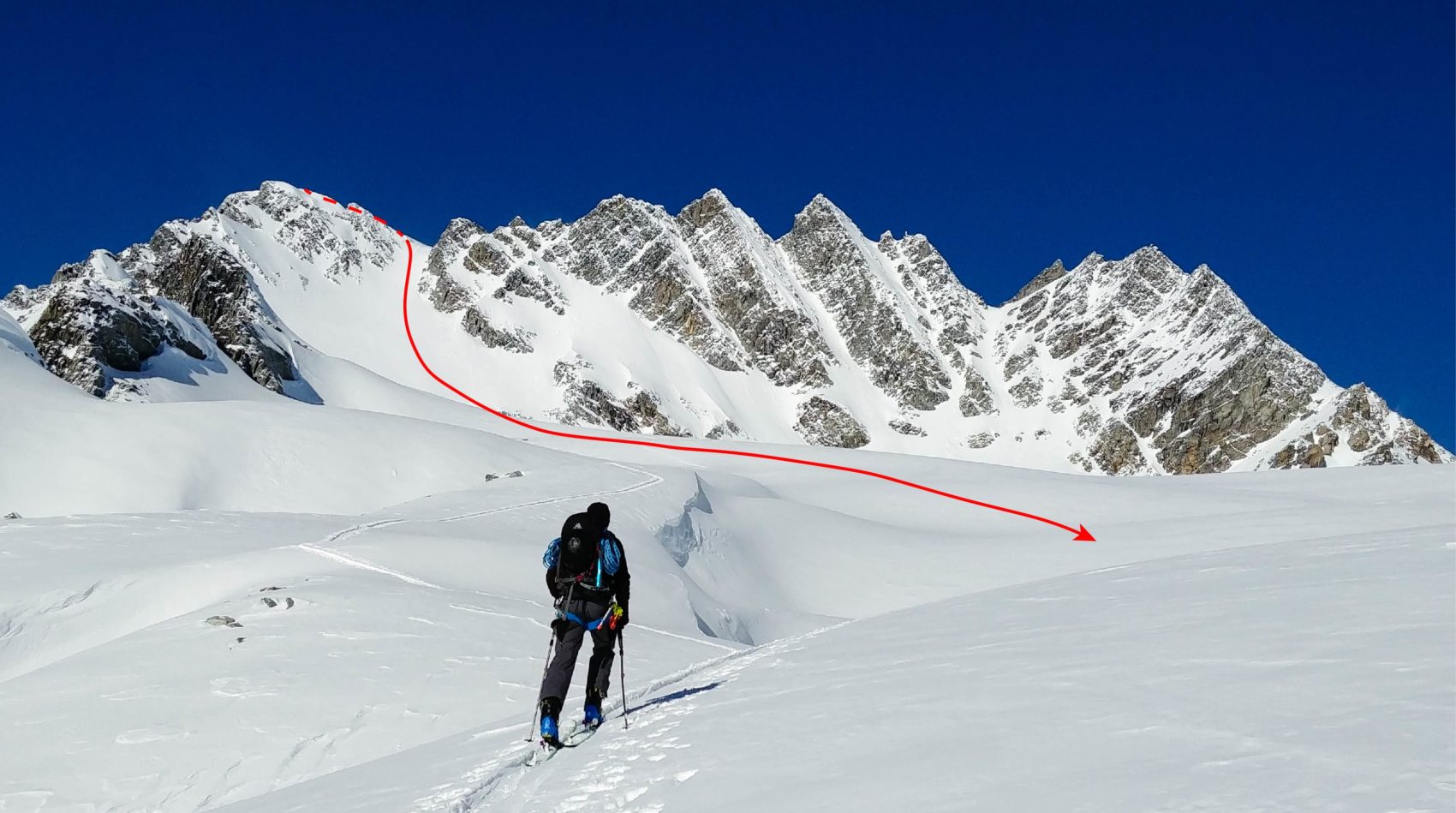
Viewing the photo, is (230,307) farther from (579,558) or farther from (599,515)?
(579,558)

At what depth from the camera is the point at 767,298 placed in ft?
632

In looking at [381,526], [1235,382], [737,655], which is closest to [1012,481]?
[381,526]

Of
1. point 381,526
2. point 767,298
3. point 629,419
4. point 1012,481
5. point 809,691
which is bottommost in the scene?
point 809,691

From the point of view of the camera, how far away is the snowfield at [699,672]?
502 cm

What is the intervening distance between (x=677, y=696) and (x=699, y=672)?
1.88 meters

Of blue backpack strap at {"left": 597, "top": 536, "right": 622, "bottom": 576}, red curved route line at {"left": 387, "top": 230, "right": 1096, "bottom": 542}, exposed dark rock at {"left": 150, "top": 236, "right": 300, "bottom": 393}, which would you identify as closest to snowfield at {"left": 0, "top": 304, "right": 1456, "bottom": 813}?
blue backpack strap at {"left": 597, "top": 536, "right": 622, "bottom": 576}

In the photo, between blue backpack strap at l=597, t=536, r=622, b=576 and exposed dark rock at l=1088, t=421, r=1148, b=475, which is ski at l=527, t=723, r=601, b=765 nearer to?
blue backpack strap at l=597, t=536, r=622, b=576

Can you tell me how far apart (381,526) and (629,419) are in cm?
12801

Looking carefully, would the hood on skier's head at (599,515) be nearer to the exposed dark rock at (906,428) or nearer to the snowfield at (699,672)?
the snowfield at (699,672)

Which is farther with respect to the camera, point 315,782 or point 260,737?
point 260,737

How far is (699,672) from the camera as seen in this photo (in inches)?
449

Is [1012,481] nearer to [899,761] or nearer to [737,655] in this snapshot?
[737,655]

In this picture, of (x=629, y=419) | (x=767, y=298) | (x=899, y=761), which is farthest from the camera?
(x=767, y=298)

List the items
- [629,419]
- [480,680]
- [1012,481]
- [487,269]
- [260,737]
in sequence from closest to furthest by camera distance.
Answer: [260,737], [480,680], [1012,481], [629,419], [487,269]
